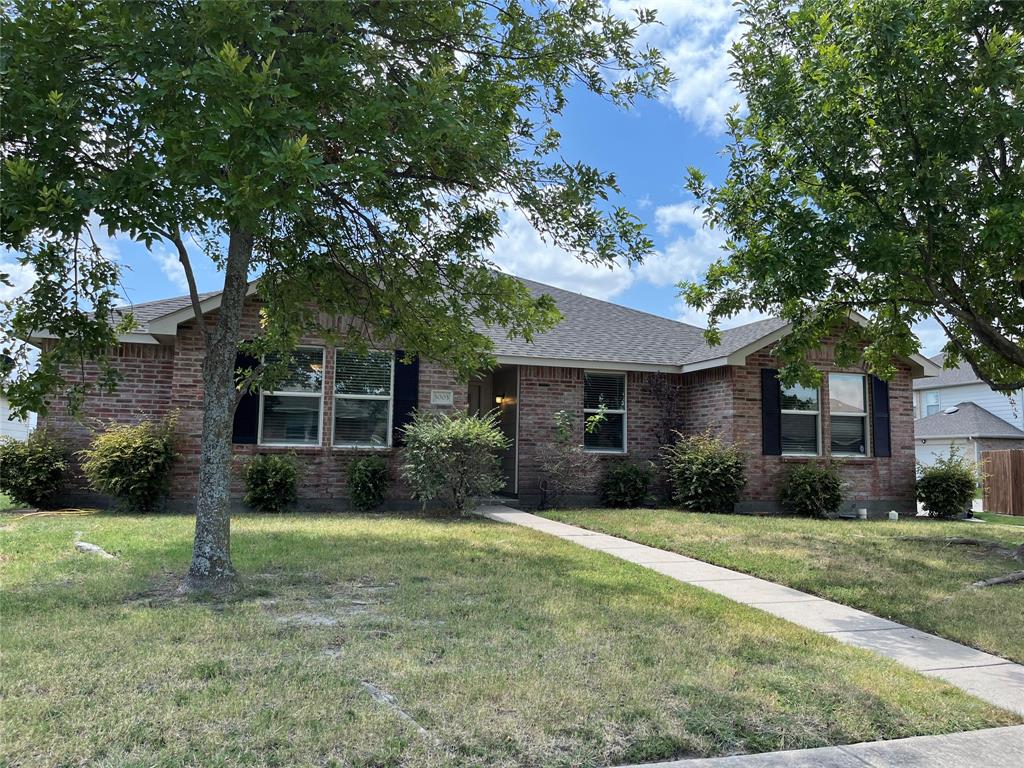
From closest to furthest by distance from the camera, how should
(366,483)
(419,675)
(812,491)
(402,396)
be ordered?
(419,675) → (366,483) → (402,396) → (812,491)

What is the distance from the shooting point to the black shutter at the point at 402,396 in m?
13.0

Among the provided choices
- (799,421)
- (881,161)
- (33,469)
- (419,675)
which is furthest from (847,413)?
(33,469)

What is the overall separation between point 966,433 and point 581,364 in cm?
2013

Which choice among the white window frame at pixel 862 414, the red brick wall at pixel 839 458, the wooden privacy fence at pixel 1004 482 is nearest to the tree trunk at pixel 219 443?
the red brick wall at pixel 839 458

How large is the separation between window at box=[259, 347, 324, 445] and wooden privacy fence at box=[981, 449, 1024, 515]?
15.4m

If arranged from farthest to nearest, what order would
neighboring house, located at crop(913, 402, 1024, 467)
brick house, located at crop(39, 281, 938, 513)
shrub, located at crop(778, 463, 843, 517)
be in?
neighboring house, located at crop(913, 402, 1024, 467) → shrub, located at crop(778, 463, 843, 517) → brick house, located at crop(39, 281, 938, 513)

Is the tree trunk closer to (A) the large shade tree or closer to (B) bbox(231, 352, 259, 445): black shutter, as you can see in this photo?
(A) the large shade tree

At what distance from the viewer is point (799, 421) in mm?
15016

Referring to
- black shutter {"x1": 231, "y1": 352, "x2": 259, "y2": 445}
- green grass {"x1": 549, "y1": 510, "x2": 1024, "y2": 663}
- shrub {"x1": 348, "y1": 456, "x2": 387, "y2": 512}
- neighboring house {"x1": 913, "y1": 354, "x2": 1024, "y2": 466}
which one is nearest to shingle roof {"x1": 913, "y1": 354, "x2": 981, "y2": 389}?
neighboring house {"x1": 913, "y1": 354, "x2": 1024, "y2": 466}

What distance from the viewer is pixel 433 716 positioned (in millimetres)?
3514

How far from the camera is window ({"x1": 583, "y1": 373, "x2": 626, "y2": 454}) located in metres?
14.8

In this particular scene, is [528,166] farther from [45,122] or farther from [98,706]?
[98,706]

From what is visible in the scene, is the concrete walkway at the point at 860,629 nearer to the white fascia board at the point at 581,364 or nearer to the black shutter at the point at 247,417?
the white fascia board at the point at 581,364

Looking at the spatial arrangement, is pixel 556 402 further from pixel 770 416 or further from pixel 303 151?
pixel 303 151
